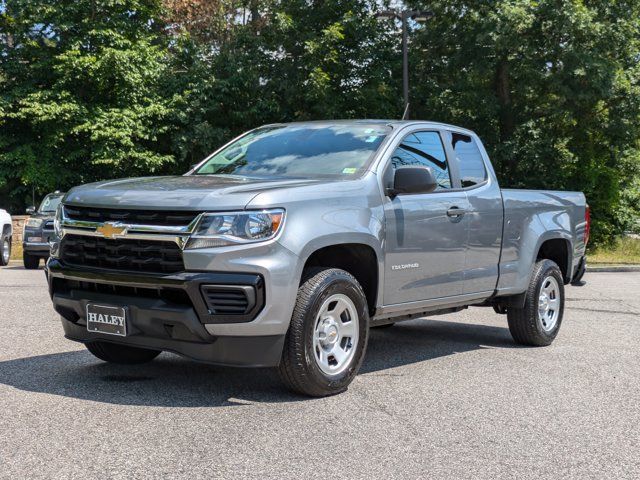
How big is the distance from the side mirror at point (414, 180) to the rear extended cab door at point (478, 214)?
1073 mm

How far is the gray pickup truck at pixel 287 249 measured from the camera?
18.0 feet

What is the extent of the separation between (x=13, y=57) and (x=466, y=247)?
3157cm

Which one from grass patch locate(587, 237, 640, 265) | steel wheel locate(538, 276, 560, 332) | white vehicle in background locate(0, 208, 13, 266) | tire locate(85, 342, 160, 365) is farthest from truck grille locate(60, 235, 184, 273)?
grass patch locate(587, 237, 640, 265)

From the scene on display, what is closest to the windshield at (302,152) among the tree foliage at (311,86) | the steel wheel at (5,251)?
the steel wheel at (5,251)

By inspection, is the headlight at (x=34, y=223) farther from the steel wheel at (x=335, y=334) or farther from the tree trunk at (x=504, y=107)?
the tree trunk at (x=504, y=107)

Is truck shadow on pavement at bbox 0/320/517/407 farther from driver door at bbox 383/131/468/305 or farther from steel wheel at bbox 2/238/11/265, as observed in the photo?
steel wheel at bbox 2/238/11/265

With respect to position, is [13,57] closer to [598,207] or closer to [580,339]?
[598,207]

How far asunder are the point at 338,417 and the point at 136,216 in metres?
1.78

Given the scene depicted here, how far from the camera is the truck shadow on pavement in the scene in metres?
5.88

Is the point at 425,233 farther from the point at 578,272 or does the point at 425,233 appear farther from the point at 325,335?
the point at 578,272

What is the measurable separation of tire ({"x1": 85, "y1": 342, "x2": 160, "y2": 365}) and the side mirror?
2.32 m

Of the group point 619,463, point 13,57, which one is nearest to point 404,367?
point 619,463

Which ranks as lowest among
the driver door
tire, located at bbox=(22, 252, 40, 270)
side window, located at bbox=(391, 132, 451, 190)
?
tire, located at bbox=(22, 252, 40, 270)

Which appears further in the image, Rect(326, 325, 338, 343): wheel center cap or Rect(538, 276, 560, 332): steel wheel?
Rect(538, 276, 560, 332): steel wheel
